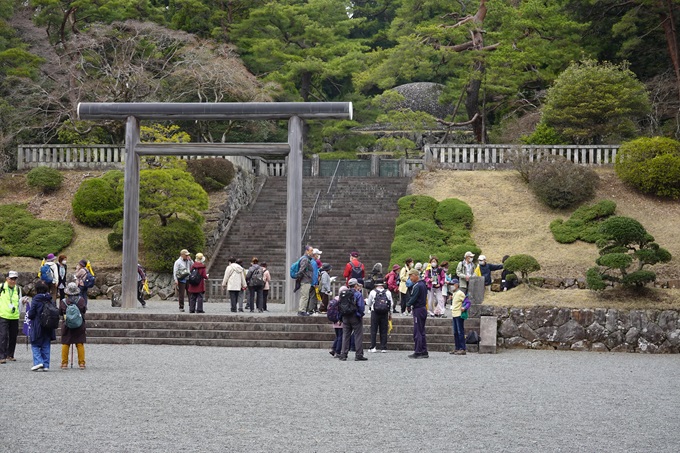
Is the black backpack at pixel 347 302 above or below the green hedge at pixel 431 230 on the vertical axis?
below

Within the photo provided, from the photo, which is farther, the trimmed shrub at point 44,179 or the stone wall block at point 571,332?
the trimmed shrub at point 44,179

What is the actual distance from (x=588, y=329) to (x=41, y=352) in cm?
1083

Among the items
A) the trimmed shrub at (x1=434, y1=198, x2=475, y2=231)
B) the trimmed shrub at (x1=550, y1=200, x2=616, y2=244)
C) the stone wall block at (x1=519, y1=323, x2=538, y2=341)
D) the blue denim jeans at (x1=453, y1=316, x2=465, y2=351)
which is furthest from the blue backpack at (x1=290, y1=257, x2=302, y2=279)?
the trimmed shrub at (x1=550, y1=200, x2=616, y2=244)

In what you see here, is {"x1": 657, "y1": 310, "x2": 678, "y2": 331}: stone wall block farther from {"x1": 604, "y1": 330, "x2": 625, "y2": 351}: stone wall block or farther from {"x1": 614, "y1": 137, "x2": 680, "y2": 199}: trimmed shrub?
{"x1": 614, "y1": 137, "x2": 680, "y2": 199}: trimmed shrub

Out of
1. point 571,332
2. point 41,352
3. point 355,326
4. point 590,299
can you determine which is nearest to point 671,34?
point 590,299

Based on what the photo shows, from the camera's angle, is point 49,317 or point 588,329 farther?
point 588,329

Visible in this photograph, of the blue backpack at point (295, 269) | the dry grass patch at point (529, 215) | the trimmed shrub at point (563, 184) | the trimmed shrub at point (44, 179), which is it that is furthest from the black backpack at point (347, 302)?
the trimmed shrub at point (44, 179)

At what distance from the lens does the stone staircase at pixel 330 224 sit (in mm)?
30750

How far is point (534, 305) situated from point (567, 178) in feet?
43.7

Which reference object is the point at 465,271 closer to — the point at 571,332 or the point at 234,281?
the point at 571,332

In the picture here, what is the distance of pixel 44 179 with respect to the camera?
113 feet

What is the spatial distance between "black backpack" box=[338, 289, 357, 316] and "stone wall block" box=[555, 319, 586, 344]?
5.13m

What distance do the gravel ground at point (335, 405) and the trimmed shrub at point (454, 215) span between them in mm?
13917

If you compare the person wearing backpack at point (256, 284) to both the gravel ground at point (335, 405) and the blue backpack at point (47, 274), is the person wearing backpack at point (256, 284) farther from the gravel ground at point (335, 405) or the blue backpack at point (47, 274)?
the gravel ground at point (335, 405)
